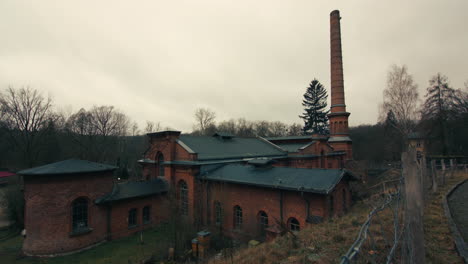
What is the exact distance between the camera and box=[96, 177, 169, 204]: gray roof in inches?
545

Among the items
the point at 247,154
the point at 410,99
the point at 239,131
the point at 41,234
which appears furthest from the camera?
the point at 239,131

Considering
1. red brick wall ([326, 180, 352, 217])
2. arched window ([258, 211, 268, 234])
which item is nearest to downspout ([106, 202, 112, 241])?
arched window ([258, 211, 268, 234])

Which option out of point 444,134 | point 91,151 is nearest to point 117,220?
point 91,151

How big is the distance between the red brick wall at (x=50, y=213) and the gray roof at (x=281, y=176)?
27.1ft

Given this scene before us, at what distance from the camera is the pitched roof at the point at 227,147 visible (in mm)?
17312

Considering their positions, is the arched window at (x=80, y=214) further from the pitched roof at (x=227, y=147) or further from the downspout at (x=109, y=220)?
the pitched roof at (x=227, y=147)

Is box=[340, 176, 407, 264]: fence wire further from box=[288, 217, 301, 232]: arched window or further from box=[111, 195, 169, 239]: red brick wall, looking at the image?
box=[111, 195, 169, 239]: red brick wall

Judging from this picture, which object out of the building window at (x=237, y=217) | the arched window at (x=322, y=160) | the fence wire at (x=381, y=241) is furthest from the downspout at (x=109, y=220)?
the arched window at (x=322, y=160)

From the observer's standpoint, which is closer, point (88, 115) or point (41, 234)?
point (41, 234)

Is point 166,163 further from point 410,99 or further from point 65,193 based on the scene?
point 410,99

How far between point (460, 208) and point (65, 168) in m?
19.7

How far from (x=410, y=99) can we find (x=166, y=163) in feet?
83.8

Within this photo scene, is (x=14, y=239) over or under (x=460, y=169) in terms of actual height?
under

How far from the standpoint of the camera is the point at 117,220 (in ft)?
46.1
